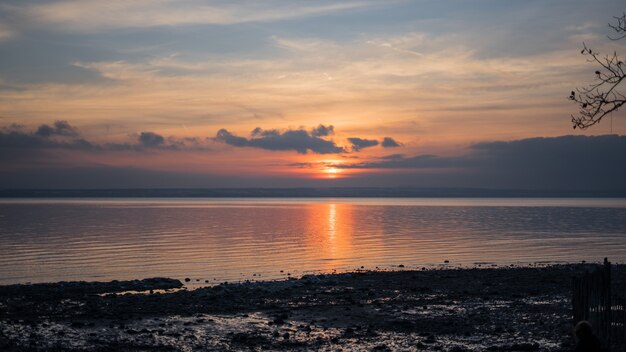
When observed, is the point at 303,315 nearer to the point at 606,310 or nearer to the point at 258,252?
the point at 606,310

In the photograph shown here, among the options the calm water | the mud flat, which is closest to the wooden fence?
the mud flat

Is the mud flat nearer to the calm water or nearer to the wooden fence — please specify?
the wooden fence

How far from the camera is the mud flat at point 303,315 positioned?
2061cm

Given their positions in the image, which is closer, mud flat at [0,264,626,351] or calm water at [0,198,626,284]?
mud flat at [0,264,626,351]

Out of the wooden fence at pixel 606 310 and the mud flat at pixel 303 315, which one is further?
the mud flat at pixel 303 315

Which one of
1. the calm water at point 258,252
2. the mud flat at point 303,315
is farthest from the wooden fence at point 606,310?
the calm water at point 258,252

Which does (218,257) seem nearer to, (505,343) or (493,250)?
(493,250)

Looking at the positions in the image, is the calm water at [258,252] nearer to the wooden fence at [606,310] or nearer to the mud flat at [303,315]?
the mud flat at [303,315]

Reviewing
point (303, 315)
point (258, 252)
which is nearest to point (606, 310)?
point (303, 315)

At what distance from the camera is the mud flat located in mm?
20609

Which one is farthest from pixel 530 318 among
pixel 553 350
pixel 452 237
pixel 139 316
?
pixel 452 237

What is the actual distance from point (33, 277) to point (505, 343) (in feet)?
110

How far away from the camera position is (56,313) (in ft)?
85.7

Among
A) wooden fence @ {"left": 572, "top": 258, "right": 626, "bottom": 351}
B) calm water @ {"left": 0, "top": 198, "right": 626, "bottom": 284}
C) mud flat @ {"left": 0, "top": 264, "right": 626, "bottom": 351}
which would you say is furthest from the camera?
calm water @ {"left": 0, "top": 198, "right": 626, "bottom": 284}
